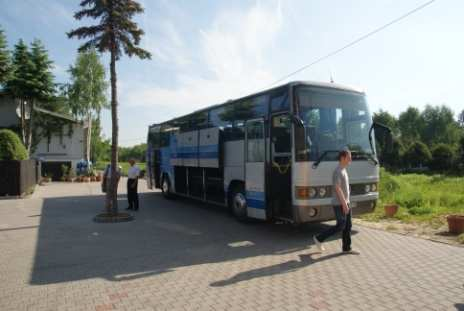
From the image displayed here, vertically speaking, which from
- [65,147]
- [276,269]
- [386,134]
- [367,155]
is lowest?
[276,269]

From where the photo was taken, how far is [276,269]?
5.89 meters

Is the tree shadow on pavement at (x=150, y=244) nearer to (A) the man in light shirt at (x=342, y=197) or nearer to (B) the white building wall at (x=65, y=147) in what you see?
(A) the man in light shirt at (x=342, y=197)

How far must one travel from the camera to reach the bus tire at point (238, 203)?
955 centimetres

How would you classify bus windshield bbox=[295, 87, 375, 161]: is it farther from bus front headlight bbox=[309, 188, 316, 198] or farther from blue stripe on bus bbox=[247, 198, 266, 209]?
blue stripe on bus bbox=[247, 198, 266, 209]

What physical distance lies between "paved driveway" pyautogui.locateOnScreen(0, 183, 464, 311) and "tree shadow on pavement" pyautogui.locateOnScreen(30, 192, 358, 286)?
0.02 meters

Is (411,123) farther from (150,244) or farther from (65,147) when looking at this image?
(150,244)

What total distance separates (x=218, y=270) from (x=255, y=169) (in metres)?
3.48

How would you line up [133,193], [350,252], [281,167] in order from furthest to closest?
[133,193], [281,167], [350,252]

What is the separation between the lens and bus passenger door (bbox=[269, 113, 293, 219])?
782 centimetres

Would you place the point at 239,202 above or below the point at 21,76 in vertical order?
below

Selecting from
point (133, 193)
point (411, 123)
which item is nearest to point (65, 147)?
point (133, 193)

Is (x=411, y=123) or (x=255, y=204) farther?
(x=411, y=123)

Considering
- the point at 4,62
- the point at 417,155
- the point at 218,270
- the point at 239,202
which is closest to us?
the point at 218,270

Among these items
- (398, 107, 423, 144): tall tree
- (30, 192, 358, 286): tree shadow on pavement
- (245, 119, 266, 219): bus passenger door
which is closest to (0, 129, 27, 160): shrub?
(30, 192, 358, 286): tree shadow on pavement
